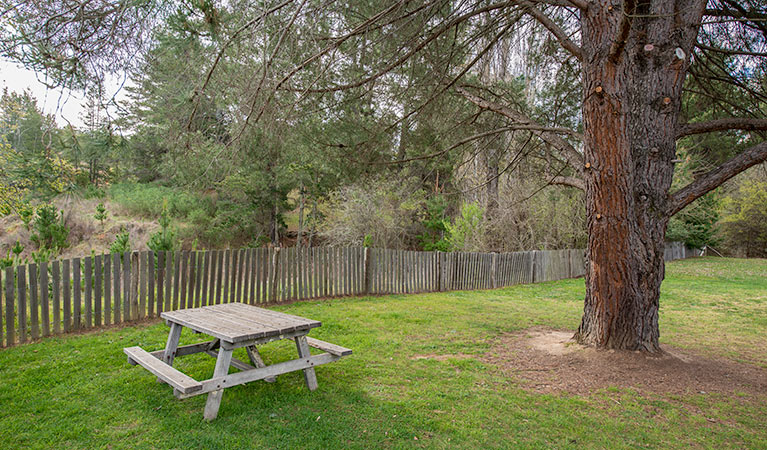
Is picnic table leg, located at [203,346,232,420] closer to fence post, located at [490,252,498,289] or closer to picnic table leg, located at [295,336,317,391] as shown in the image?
picnic table leg, located at [295,336,317,391]

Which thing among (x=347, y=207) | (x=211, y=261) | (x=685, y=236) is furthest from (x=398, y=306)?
(x=685, y=236)

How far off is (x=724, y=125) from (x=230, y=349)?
5601mm

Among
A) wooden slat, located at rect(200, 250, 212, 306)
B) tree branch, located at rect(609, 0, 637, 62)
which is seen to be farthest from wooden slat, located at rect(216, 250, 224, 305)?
tree branch, located at rect(609, 0, 637, 62)

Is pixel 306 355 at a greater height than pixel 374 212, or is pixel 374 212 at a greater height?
pixel 374 212

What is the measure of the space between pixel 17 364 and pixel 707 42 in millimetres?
10208

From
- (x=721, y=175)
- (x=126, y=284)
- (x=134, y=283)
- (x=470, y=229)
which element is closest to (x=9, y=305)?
(x=126, y=284)

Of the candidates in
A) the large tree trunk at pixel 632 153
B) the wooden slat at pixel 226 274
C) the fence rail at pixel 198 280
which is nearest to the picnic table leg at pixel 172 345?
Answer: the fence rail at pixel 198 280

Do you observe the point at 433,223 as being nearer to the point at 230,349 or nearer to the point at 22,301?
the point at 22,301

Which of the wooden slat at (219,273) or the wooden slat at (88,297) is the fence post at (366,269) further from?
the wooden slat at (88,297)

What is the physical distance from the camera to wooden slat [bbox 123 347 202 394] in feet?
10.3

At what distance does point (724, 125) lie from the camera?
16.0 feet

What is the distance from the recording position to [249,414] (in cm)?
343

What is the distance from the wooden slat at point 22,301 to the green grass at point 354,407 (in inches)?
8.3

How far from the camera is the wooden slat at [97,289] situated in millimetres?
5824
